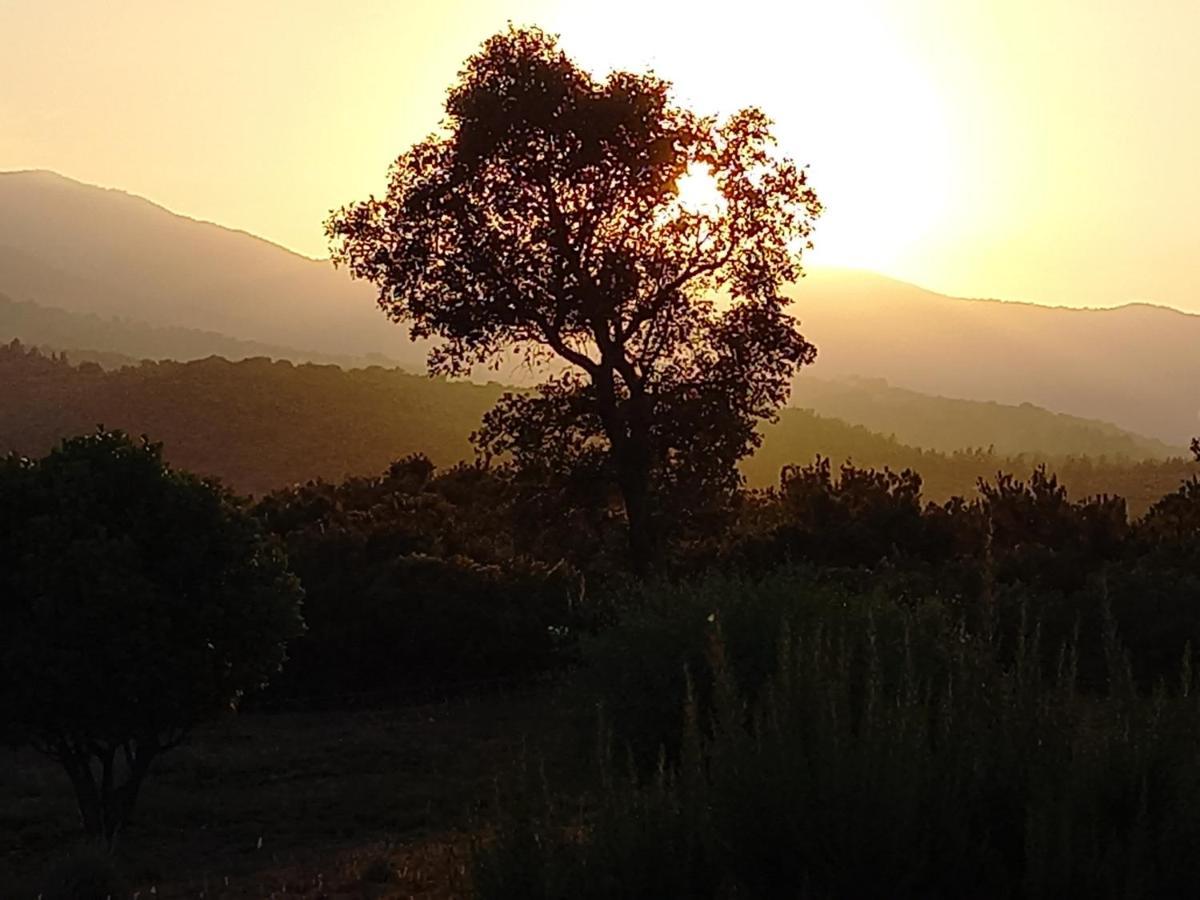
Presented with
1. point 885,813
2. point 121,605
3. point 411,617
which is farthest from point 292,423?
point 885,813

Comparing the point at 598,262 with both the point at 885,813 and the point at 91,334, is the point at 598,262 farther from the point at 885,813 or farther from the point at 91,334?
the point at 91,334

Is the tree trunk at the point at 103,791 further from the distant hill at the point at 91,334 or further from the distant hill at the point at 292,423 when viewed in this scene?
the distant hill at the point at 91,334

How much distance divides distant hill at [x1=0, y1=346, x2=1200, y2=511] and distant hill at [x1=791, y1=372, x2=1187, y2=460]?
67052 mm

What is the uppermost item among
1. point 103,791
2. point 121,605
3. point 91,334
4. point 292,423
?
point 91,334

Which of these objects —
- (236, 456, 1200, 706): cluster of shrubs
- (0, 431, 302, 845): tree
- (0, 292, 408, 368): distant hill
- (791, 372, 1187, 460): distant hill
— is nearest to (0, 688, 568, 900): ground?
(0, 431, 302, 845): tree

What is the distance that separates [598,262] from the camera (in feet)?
77.3

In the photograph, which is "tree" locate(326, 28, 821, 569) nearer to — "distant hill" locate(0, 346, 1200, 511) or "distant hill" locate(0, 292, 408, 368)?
"distant hill" locate(0, 346, 1200, 511)

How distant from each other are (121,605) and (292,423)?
218 ft

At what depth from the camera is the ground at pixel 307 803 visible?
495 inches

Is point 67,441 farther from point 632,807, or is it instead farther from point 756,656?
point 632,807

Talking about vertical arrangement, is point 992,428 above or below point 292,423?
above

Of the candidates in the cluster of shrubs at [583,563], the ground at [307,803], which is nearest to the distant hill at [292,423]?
the cluster of shrubs at [583,563]

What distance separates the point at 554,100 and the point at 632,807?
1783 centimetres

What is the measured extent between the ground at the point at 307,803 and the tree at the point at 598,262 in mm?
4778
